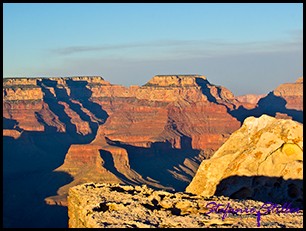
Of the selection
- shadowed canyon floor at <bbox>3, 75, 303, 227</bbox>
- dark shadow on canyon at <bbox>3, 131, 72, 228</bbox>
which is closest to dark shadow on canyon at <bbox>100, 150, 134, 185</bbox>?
shadowed canyon floor at <bbox>3, 75, 303, 227</bbox>

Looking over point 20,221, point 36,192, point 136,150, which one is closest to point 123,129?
point 136,150

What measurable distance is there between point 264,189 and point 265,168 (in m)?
0.75

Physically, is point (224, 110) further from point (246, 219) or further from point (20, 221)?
point (246, 219)

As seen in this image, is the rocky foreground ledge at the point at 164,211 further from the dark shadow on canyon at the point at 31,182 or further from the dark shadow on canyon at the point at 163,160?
the dark shadow on canyon at the point at 163,160

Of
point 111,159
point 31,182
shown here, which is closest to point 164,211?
point 111,159

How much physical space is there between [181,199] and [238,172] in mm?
4739

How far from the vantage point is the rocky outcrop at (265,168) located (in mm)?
18969

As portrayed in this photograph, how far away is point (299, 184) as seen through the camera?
18797mm

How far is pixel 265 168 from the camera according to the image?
19.7 metres

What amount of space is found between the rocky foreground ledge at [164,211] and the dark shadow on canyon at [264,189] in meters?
2.97

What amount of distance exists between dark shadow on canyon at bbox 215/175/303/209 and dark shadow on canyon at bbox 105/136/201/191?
112 meters

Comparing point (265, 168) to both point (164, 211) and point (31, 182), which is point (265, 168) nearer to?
point (164, 211)

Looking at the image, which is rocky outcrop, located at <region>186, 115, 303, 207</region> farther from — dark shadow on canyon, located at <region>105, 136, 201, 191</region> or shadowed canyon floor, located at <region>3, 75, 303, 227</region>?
dark shadow on canyon, located at <region>105, 136, 201, 191</region>

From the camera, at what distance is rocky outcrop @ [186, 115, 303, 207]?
62.2 ft
